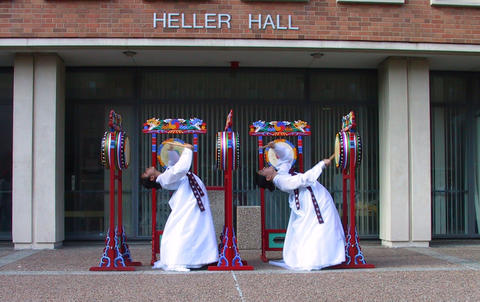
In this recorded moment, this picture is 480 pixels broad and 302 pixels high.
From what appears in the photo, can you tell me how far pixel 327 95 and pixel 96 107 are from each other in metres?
4.60

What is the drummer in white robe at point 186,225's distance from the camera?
26.2 feet

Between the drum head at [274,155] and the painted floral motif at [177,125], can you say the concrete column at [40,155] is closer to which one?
the painted floral motif at [177,125]

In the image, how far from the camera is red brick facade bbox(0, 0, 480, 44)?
33.2 feet

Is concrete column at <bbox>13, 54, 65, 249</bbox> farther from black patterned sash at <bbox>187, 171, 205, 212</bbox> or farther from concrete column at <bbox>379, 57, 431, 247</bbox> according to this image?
concrete column at <bbox>379, 57, 431, 247</bbox>

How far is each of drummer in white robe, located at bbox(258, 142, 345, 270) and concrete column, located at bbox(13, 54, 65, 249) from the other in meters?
4.25

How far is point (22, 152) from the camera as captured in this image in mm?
10492

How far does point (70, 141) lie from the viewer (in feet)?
37.9

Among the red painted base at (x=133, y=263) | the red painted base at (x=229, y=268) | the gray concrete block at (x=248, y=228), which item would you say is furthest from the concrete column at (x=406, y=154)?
the red painted base at (x=133, y=263)

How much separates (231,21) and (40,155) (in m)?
4.13

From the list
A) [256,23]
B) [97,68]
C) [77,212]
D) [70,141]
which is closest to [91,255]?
[77,212]

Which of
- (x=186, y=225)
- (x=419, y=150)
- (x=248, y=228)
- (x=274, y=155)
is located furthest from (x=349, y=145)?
(x=419, y=150)

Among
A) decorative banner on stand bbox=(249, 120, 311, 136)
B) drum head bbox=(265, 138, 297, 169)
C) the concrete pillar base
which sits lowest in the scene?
the concrete pillar base

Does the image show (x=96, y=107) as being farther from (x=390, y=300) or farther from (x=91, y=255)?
(x=390, y=300)

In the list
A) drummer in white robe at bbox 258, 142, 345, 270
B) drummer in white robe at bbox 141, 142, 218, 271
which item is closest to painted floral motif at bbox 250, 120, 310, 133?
drummer in white robe at bbox 258, 142, 345, 270
